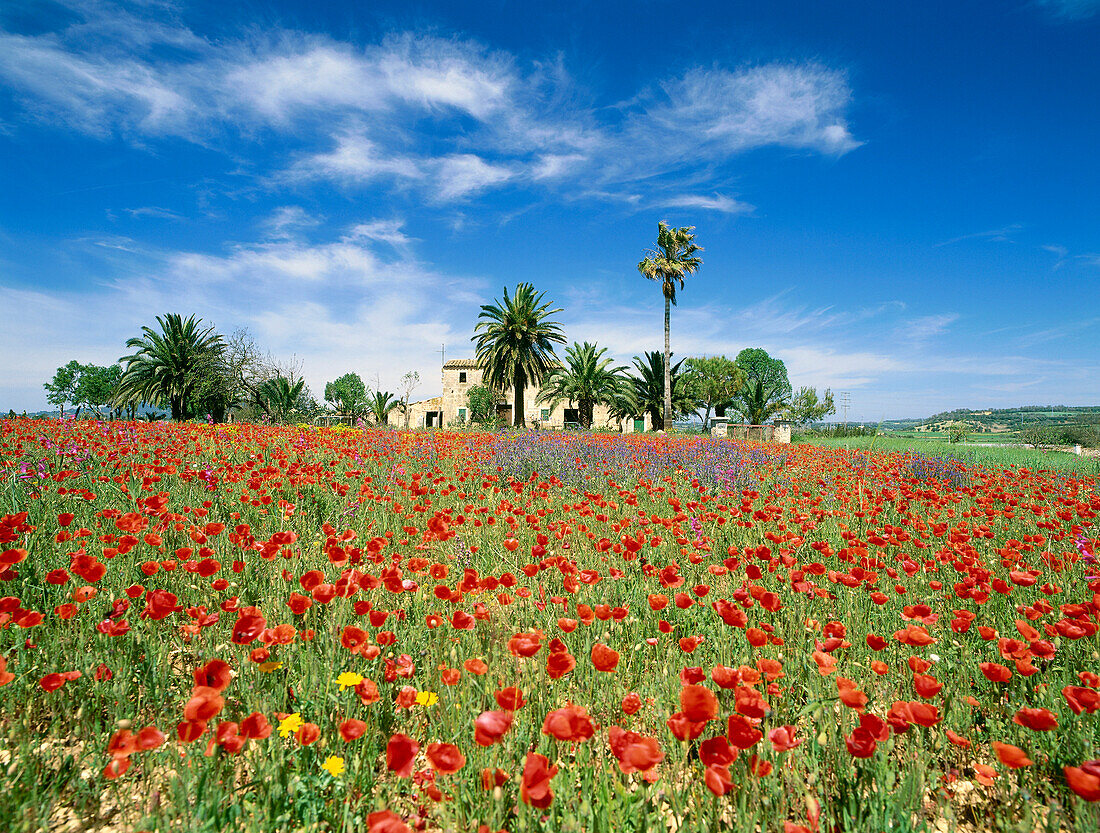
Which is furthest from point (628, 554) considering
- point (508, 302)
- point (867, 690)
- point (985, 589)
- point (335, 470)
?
point (508, 302)

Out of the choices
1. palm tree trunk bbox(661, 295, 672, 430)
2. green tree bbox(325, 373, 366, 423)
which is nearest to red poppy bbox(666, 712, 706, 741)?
palm tree trunk bbox(661, 295, 672, 430)

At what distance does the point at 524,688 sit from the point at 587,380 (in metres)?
32.5

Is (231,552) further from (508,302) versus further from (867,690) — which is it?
(508,302)

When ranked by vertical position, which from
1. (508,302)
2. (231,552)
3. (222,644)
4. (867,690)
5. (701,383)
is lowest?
(867,690)

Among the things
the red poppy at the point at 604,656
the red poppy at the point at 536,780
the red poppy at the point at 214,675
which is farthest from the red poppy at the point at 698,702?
the red poppy at the point at 214,675

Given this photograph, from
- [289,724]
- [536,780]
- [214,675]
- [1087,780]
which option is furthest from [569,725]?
[1087,780]

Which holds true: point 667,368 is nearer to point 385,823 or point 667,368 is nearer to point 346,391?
point 385,823

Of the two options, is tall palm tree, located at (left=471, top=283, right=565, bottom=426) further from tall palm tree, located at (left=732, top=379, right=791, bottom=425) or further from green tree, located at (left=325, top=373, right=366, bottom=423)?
green tree, located at (left=325, top=373, right=366, bottom=423)

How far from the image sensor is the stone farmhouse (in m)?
42.0

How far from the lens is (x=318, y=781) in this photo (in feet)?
4.75

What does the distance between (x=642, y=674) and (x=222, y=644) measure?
6.22ft

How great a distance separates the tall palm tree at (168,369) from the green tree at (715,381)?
35730mm

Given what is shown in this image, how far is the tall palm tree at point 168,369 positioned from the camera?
97.2 feet

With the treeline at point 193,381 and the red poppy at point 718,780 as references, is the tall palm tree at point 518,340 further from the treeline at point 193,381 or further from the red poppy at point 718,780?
the red poppy at point 718,780
